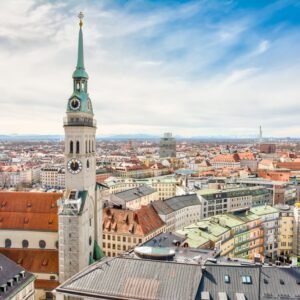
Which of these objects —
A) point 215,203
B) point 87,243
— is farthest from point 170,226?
point 87,243

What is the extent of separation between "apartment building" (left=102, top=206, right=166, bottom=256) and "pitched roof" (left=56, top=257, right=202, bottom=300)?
162ft

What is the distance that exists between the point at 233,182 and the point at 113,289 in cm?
15300

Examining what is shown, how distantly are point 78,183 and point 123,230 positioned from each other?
102ft

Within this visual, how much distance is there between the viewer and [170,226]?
12938 cm

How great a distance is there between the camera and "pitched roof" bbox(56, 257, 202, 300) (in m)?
49.5

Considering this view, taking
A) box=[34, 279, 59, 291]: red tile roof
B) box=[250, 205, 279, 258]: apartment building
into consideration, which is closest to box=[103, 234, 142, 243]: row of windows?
box=[34, 279, 59, 291]: red tile roof

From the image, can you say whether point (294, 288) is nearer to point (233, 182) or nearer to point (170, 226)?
point (170, 226)

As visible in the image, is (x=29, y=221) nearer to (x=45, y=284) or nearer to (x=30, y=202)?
(x=30, y=202)

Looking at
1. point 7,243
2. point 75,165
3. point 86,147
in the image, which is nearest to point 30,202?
point 7,243

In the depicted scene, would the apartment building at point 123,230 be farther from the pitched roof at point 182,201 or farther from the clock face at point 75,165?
the clock face at point 75,165

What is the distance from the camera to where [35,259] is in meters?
78.7

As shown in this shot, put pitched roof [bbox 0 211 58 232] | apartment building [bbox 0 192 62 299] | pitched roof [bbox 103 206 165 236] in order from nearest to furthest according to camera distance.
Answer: apartment building [bbox 0 192 62 299]
pitched roof [bbox 0 211 58 232]
pitched roof [bbox 103 206 165 236]

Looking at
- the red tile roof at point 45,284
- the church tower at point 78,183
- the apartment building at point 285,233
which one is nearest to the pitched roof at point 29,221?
the church tower at point 78,183

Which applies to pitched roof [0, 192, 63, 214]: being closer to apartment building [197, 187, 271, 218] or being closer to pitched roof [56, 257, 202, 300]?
pitched roof [56, 257, 202, 300]
